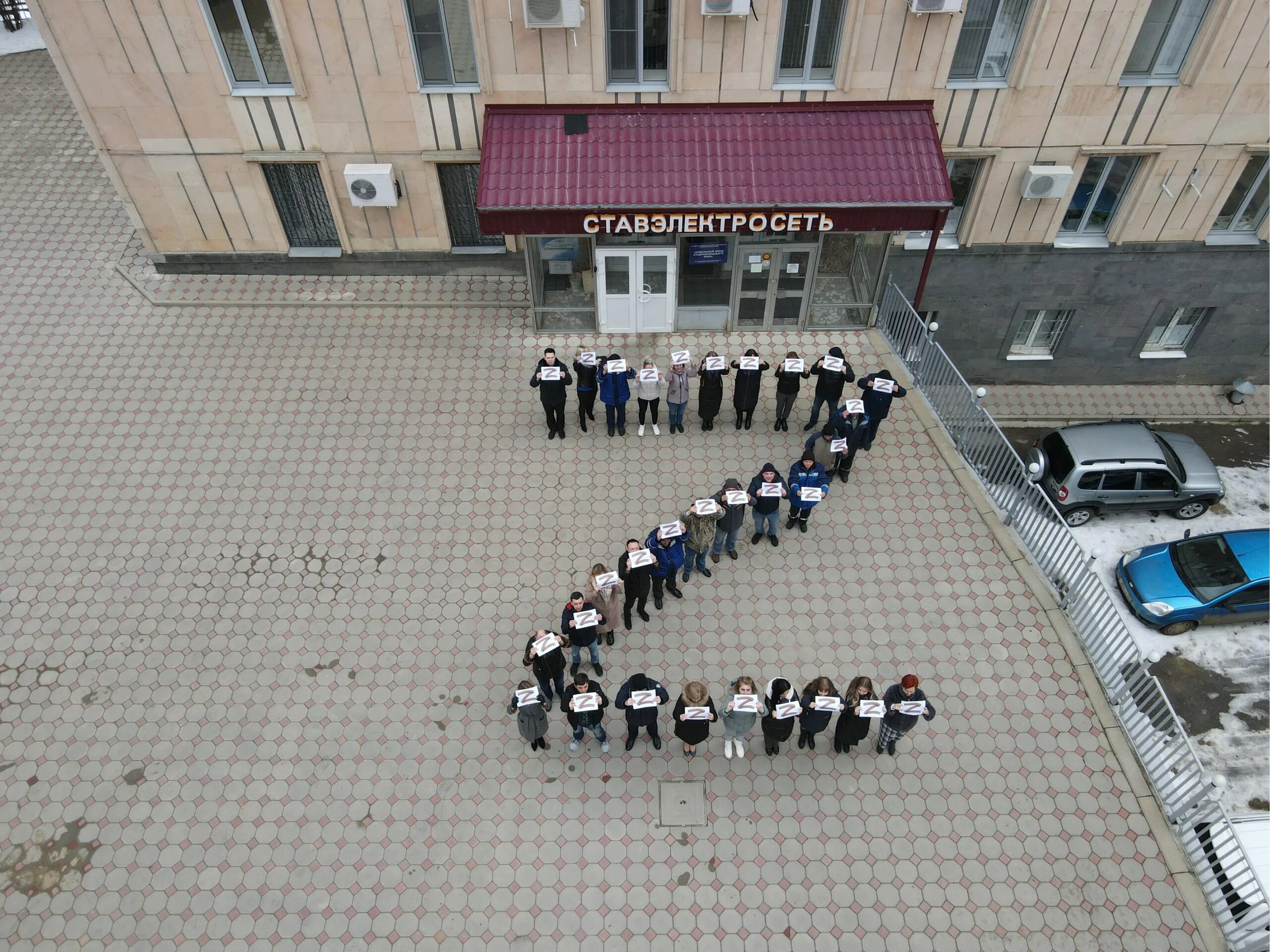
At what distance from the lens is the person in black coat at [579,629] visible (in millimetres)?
9227

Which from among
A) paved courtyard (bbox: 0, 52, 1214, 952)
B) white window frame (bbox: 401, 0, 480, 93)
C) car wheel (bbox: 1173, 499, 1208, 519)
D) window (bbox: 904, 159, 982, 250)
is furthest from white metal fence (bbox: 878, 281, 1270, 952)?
white window frame (bbox: 401, 0, 480, 93)

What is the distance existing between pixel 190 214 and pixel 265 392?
4.04m

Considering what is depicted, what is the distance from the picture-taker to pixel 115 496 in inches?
474

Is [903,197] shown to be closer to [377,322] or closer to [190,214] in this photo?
[377,322]

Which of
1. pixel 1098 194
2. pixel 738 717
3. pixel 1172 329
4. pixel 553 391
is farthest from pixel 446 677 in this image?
pixel 1172 329

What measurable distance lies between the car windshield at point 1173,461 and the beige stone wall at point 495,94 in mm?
4982

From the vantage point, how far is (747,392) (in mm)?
12312

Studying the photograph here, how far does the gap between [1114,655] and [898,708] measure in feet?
10.6

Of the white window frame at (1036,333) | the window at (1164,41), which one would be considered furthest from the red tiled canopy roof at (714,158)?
the white window frame at (1036,333)

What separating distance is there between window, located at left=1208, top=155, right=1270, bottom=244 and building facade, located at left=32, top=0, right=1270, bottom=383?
0.08 m

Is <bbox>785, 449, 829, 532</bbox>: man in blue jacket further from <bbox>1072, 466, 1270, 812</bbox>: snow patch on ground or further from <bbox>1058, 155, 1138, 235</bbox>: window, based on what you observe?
<bbox>1058, 155, 1138, 235</bbox>: window

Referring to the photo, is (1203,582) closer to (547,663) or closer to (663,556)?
(663,556)

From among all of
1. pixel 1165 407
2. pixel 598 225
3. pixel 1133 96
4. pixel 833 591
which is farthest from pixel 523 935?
pixel 1165 407

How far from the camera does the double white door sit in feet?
44.6
